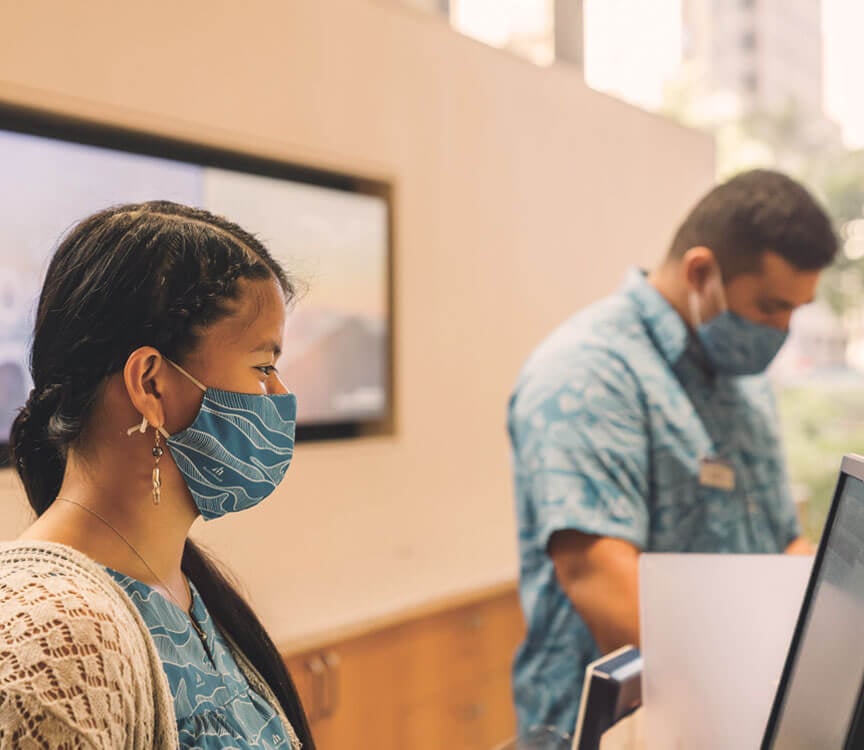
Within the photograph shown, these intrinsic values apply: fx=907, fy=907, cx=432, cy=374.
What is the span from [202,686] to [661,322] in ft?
3.47

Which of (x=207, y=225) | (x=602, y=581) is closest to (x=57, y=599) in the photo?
(x=207, y=225)

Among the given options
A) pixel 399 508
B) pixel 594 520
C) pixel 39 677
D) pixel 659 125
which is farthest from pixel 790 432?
pixel 39 677

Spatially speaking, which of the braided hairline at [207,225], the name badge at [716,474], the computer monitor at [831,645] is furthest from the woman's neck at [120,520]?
the name badge at [716,474]

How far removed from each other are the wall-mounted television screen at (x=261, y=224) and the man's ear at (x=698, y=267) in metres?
0.83

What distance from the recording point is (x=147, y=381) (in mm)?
814

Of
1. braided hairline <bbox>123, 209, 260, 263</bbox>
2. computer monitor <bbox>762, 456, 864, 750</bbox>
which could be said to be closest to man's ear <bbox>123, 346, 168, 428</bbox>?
braided hairline <bbox>123, 209, 260, 263</bbox>

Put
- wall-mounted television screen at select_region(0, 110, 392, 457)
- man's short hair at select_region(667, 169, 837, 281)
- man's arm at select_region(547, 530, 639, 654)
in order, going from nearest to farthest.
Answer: man's arm at select_region(547, 530, 639, 654) → man's short hair at select_region(667, 169, 837, 281) → wall-mounted television screen at select_region(0, 110, 392, 457)

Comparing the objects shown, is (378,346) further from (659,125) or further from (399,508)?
(659,125)

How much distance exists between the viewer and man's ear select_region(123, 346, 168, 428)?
798 mm

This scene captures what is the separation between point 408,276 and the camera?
9.48 feet

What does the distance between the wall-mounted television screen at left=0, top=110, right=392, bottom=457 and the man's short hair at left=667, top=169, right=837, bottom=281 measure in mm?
886

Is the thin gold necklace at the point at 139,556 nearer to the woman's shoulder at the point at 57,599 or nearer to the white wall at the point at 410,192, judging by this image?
the woman's shoulder at the point at 57,599

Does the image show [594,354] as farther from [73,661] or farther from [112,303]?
[73,661]

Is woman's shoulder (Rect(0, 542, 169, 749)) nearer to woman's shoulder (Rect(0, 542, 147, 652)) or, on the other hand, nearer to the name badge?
woman's shoulder (Rect(0, 542, 147, 652))
